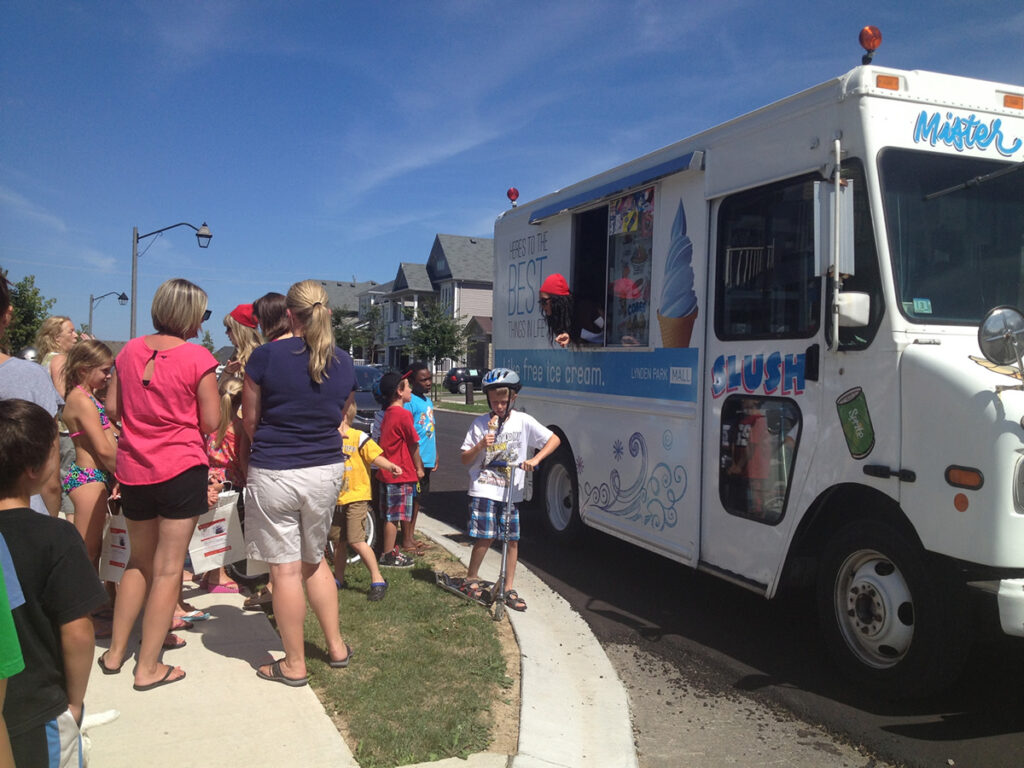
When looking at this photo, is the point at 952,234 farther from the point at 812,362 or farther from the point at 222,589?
the point at 222,589

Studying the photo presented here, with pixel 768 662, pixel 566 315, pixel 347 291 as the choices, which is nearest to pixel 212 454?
pixel 566 315

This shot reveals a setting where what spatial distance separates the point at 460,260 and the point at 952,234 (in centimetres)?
5121

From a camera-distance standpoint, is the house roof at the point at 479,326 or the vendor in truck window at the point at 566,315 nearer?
the vendor in truck window at the point at 566,315

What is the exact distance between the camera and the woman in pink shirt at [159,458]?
3.93 metres

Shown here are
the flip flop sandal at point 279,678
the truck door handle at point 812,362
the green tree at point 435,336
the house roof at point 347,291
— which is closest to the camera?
the flip flop sandal at point 279,678

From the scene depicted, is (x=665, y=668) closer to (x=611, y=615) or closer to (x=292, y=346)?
(x=611, y=615)

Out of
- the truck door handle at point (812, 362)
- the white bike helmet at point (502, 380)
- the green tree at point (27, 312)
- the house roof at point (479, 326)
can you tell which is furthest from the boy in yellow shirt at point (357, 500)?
the house roof at point (479, 326)

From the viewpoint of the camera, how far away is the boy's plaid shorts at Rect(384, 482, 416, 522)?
20.6 ft

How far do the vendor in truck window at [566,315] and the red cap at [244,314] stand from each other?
283cm

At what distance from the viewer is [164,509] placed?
13.0 ft

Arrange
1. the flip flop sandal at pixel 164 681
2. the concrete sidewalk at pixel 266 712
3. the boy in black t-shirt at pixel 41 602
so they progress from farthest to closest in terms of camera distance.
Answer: the flip flop sandal at pixel 164 681
the concrete sidewalk at pixel 266 712
the boy in black t-shirt at pixel 41 602

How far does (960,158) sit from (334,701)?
430cm

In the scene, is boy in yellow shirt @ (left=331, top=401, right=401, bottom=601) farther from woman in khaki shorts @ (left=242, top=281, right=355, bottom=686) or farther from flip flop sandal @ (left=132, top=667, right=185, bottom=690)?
flip flop sandal @ (left=132, top=667, right=185, bottom=690)

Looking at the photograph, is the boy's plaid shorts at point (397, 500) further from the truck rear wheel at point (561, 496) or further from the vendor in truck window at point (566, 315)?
the vendor in truck window at point (566, 315)
